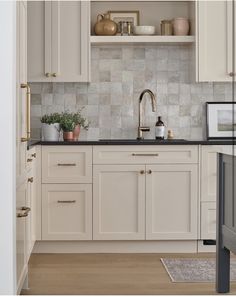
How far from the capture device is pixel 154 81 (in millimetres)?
5602

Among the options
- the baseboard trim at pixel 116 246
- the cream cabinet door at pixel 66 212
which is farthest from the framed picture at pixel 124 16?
the baseboard trim at pixel 116 246

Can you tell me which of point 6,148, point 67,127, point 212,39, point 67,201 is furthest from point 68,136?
point 6,148

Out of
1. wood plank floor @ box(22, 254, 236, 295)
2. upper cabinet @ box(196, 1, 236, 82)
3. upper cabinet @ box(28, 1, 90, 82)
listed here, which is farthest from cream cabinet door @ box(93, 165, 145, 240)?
upper cabinet @ box(196, 1, 236, 82)

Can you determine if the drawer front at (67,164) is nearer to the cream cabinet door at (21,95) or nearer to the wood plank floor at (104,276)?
the wood plank floor at (104,276)

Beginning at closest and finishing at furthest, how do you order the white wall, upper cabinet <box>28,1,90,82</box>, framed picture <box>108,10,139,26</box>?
the white wall, upper cabinet <box>28,1,90,82</box>, framed picture <box>108,10,139,26</box>

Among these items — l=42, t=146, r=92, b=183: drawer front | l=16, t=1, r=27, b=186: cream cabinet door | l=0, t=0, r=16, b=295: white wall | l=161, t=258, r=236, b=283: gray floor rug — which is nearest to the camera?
l=0, t=0, r=16, b=295: white wall

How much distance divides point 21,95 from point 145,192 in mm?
1685

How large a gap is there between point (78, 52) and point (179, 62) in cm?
90

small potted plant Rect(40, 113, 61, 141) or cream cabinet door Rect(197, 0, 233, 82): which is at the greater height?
cream cabinet door Rect(197, 0, 233, 82)

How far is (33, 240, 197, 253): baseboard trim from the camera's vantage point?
5074 millimetres

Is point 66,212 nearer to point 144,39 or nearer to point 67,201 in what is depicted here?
point 67,201

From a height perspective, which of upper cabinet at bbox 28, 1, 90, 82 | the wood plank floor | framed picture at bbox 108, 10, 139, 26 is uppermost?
framed picture at bbox 108, 10, 139, 26

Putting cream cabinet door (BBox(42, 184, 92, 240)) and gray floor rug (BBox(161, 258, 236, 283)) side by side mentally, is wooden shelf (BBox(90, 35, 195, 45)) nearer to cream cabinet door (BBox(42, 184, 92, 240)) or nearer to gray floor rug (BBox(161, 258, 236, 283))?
cream cabinet door (BBox(42, 184, 92, 240))

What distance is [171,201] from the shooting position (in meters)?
5.00
